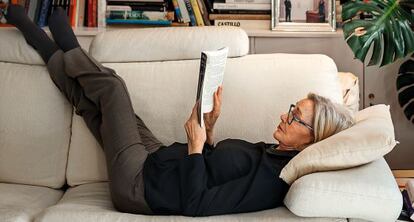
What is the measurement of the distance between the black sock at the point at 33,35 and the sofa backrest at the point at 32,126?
40 millimetres

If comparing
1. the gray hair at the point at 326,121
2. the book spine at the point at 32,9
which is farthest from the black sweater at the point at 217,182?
the book spine at the point at 32,9

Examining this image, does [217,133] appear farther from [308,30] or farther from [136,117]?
[308,30]

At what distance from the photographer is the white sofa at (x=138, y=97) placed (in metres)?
2.23

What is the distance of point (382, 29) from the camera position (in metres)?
2.53

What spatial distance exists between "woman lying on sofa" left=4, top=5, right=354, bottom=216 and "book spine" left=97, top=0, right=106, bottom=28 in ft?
2.74

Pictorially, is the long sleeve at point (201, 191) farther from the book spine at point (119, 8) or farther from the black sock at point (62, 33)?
the book spine at point (119, 8)

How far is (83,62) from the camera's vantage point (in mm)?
2242

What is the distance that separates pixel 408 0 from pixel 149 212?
1483mm

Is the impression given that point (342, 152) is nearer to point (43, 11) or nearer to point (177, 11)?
point (177, 11)

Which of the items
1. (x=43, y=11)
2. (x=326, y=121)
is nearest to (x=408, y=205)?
(x=326, y=121)

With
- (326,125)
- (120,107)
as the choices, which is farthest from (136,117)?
(326,125)

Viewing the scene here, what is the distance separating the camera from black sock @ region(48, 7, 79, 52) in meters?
2.33

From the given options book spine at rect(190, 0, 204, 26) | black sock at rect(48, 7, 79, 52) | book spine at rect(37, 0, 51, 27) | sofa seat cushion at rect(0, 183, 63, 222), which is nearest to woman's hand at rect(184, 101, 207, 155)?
sofa seat cushion at rect(0, 183, 63, 222)

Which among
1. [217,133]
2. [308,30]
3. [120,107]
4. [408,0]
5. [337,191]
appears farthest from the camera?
[308,30]
